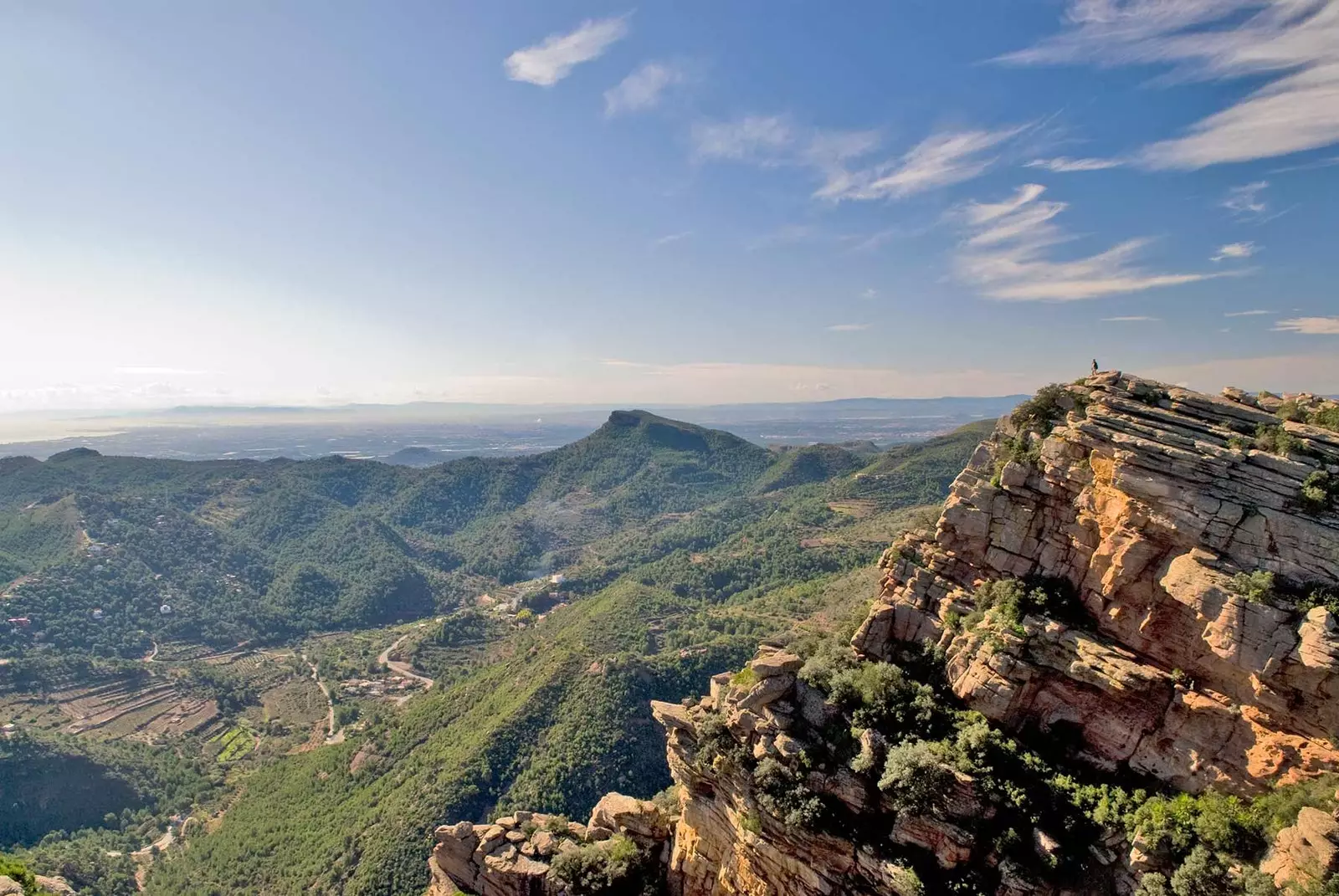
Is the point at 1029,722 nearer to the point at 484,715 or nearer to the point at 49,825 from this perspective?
the point at 484,715

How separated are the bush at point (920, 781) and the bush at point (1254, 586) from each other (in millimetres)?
11413

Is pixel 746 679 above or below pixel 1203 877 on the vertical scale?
above

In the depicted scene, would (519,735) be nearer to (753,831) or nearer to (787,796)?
(753,831)

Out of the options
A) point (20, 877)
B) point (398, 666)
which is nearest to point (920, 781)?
point (20, 877)

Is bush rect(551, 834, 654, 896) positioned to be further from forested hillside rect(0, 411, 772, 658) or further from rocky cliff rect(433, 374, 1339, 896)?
forested hillside rect(0, 411, 772, 658)

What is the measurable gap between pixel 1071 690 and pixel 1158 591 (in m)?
4.90

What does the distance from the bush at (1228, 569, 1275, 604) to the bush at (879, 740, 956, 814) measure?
1141cm

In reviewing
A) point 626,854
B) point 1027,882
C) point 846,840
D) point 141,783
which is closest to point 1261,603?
point 1027,882

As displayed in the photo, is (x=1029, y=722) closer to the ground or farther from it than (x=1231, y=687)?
closer to the ground

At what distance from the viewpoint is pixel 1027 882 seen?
19.6 meters

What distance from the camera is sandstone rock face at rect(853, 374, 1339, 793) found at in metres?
18.0

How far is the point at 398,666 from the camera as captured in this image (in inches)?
4958

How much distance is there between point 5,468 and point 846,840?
29164cm

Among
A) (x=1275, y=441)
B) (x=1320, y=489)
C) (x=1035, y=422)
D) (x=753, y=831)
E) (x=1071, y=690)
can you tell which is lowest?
(x=753, y=831)
